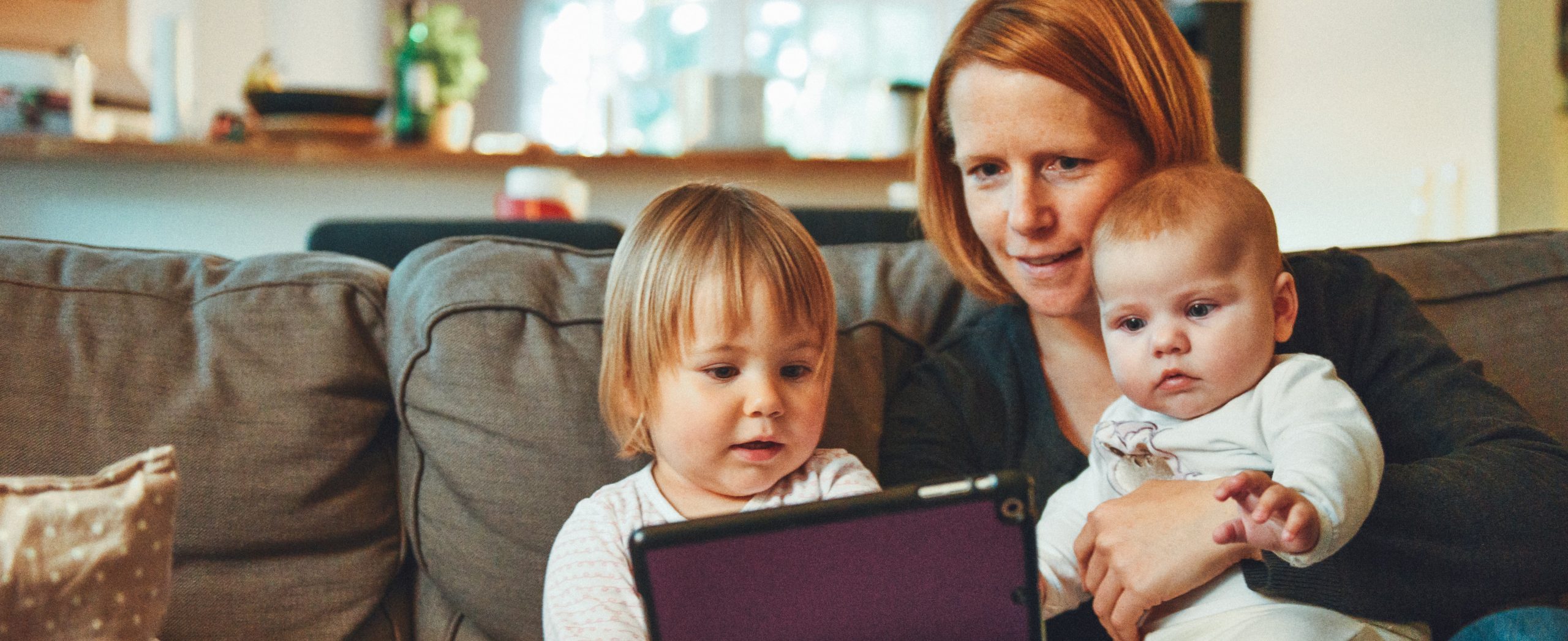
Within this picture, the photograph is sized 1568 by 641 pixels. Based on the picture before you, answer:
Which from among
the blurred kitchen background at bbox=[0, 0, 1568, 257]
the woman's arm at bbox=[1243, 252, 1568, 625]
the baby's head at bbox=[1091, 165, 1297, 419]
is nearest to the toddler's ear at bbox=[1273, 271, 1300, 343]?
the baby's head at bbox=[1091, 165, 1297, 419]

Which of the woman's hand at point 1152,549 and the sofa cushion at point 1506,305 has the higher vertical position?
the sofa cushion at point 1506,305

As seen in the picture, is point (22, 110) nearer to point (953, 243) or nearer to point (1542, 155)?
point (953, 243)

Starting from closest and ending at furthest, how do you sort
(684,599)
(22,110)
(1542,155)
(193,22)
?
(684,599)
(1542,155)
(22,110)
(193,22)

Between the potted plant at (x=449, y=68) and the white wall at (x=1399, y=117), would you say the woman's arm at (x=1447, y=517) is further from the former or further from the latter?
the potted plant at (x=449, y=68)

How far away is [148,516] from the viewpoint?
840 mm

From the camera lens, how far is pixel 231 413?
1.13m

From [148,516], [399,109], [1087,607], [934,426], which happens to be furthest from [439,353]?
[399,109]

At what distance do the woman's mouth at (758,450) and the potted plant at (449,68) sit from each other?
2.78 metres

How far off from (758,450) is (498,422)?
0.30 m

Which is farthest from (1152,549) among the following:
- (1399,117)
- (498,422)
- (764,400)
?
(1399,117)

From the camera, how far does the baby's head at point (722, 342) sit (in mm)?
1009

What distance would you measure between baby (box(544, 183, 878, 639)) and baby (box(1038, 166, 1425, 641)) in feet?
0.88

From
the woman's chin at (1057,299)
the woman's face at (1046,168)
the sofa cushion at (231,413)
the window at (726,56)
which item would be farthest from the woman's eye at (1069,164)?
the window at (726,56)

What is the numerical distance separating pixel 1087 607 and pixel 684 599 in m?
0.59
